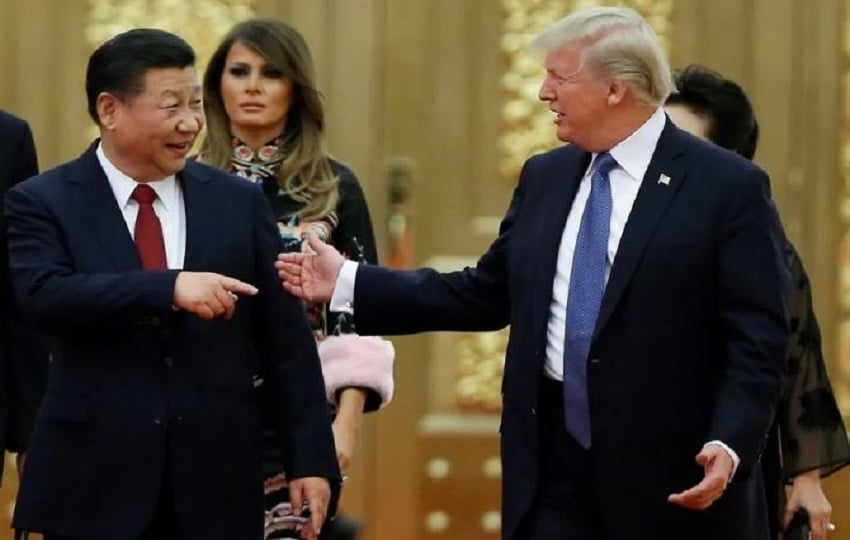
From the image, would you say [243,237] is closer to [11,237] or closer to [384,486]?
[11,237]

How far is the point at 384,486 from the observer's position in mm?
7094

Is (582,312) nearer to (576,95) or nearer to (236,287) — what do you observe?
(576,95)

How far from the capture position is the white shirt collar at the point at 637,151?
437 centimetres

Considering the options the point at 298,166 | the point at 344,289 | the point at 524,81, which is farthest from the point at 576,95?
the point at 524,81

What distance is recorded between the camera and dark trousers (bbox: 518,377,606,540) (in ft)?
14.1

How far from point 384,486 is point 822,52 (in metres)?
1.97

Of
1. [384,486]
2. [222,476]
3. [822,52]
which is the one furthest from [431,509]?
[222,476]

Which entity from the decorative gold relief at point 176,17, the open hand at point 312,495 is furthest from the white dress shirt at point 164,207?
the decorative gold relief at point 176,17

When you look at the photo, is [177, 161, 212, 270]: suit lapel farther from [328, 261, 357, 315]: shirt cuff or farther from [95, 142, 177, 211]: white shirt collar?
[328, 261, 357, 315]: shirt cuff

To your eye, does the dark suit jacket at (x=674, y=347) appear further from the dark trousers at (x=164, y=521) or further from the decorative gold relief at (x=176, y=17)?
the decorative gold relief at (x=176, y=17)

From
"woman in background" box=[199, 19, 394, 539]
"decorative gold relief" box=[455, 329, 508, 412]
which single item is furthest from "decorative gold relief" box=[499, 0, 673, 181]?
"woman in background" box=[199, 19, 394, 539]

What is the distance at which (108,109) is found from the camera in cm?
443

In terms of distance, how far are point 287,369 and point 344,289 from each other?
0.27 meters

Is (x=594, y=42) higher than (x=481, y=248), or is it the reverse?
(x=594, y=42)
